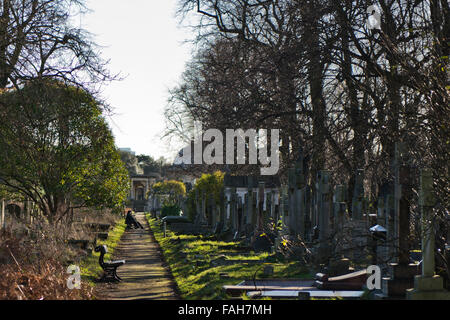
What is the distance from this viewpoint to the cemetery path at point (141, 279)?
461 inches

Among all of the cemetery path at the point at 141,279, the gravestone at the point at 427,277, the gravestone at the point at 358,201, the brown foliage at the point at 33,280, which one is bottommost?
the cemetery path at the point at 141,279

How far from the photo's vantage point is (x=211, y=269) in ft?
46.7

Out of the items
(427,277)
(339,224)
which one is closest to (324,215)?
(339,224)

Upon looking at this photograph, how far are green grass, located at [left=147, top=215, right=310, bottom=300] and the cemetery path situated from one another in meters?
0.27

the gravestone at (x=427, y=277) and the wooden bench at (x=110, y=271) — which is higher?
the gravestone at (x=427, y=277)

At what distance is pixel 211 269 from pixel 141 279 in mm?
1487

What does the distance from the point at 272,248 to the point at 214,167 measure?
26044 millimetres

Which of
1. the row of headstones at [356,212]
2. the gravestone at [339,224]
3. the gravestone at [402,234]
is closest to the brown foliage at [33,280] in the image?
the row of headstones at [356,212]

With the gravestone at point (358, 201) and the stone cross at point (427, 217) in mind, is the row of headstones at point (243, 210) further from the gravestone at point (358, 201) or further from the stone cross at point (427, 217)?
the stone cross at point (427, 217)

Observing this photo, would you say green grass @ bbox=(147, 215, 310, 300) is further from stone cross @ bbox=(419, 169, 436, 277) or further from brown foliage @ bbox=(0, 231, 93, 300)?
stone cross @ bbox=(419, 169, 436, 277)

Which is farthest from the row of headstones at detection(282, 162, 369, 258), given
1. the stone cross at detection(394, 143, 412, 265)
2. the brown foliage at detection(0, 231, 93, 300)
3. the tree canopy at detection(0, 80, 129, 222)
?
the tree canopy at detection(0, 80, 129, 222)

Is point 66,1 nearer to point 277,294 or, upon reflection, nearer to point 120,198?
point 277,294

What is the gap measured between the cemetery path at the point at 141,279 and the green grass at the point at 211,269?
265 millimetres
